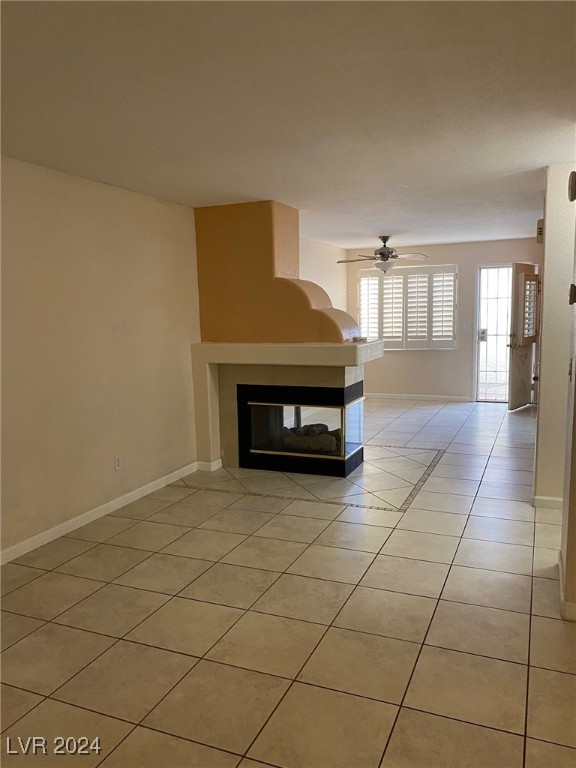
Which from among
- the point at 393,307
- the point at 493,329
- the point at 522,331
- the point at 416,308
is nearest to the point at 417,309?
the point at 416,308

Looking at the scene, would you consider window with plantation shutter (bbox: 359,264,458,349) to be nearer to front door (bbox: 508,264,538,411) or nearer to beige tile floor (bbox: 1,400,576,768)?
front door (bbox: 508,264,538,411)

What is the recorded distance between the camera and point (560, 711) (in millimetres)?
2045

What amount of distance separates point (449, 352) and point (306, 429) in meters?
4.28

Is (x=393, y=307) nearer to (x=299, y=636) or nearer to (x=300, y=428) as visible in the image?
(x=300, y=428)

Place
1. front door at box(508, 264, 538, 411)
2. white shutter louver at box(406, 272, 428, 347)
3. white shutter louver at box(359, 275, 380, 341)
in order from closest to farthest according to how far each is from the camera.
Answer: front door at box(508, 264, 538, 411) < white shutter louver at box(406, 272, 428, 347) < white shutter louver at box(359, 275, 380, 341)

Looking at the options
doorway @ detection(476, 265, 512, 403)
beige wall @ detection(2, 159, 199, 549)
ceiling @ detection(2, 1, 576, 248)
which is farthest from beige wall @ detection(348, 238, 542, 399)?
beige wall @ detection(2, 159, 199, 549)

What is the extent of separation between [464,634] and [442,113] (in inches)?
97.4

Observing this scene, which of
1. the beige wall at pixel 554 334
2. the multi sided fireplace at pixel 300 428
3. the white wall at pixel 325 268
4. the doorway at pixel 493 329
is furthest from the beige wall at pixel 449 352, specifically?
Result: the beige wall at pixel 554 334

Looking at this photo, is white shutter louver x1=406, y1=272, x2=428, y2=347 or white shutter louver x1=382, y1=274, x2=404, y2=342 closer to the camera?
white shutter louver x1=406, y1=272, x2=428, y2=347

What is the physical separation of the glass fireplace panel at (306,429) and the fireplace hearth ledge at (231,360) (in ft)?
1.22

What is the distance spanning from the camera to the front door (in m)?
7.28

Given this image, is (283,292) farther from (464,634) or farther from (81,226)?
(464,634)

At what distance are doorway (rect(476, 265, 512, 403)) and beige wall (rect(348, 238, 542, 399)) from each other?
158mm

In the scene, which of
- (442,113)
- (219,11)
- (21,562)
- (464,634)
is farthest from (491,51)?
(21,562)
